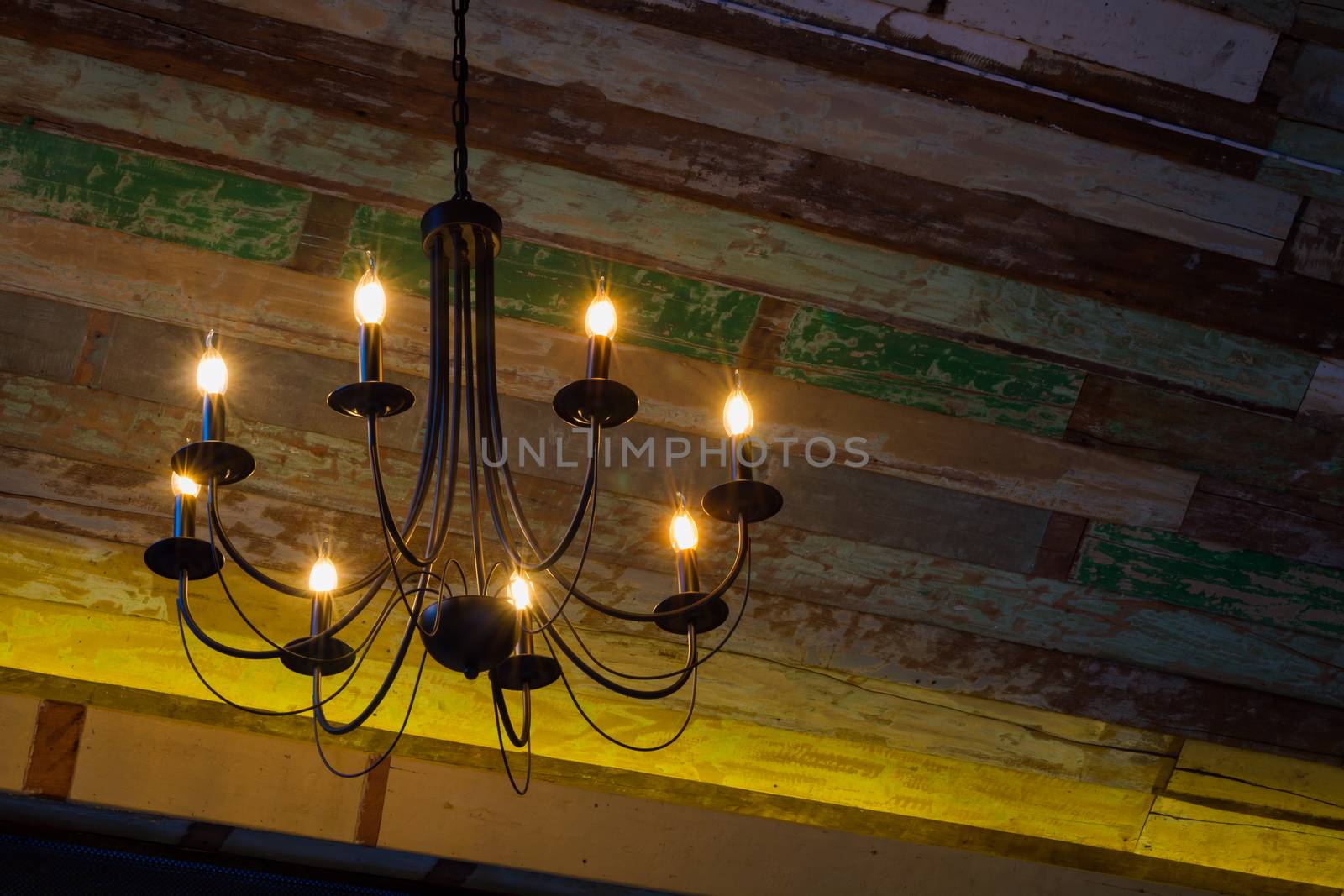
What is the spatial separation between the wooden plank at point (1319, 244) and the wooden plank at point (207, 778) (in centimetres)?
254

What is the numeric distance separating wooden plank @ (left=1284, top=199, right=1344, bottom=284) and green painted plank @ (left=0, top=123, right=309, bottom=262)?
204cm

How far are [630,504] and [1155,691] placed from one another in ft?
4.70

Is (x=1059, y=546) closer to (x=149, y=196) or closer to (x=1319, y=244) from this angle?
(x=1319, y=244)

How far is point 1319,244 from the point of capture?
6.58 feet

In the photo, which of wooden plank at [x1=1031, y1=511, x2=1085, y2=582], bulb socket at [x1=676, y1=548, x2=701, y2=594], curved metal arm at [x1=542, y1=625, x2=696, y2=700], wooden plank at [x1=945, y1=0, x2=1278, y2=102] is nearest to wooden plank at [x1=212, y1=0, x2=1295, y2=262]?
wooden plank at [x1=945, y1=0, x2=1278, y2=102]

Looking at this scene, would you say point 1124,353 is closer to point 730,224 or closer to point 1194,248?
point 1194,248

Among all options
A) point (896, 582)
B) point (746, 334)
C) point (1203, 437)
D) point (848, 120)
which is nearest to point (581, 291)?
point (746, 334)

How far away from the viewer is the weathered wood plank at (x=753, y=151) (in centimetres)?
180

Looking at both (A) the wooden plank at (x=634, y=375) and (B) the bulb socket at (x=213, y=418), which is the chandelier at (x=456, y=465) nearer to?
(B) the bulb socket at (x=213, y=418)

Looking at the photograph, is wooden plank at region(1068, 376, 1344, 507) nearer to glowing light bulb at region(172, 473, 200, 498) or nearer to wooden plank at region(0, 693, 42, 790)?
glowing light bulb at region(172, 473, 200, 498)

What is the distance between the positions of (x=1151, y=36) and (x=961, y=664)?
4.84 feet

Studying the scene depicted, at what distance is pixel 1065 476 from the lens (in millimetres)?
2217

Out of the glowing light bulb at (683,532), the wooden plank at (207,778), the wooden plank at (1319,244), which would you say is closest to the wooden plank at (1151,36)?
the wooden plank at (1319,244)

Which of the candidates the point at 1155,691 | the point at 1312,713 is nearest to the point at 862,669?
the point at 1155,691
